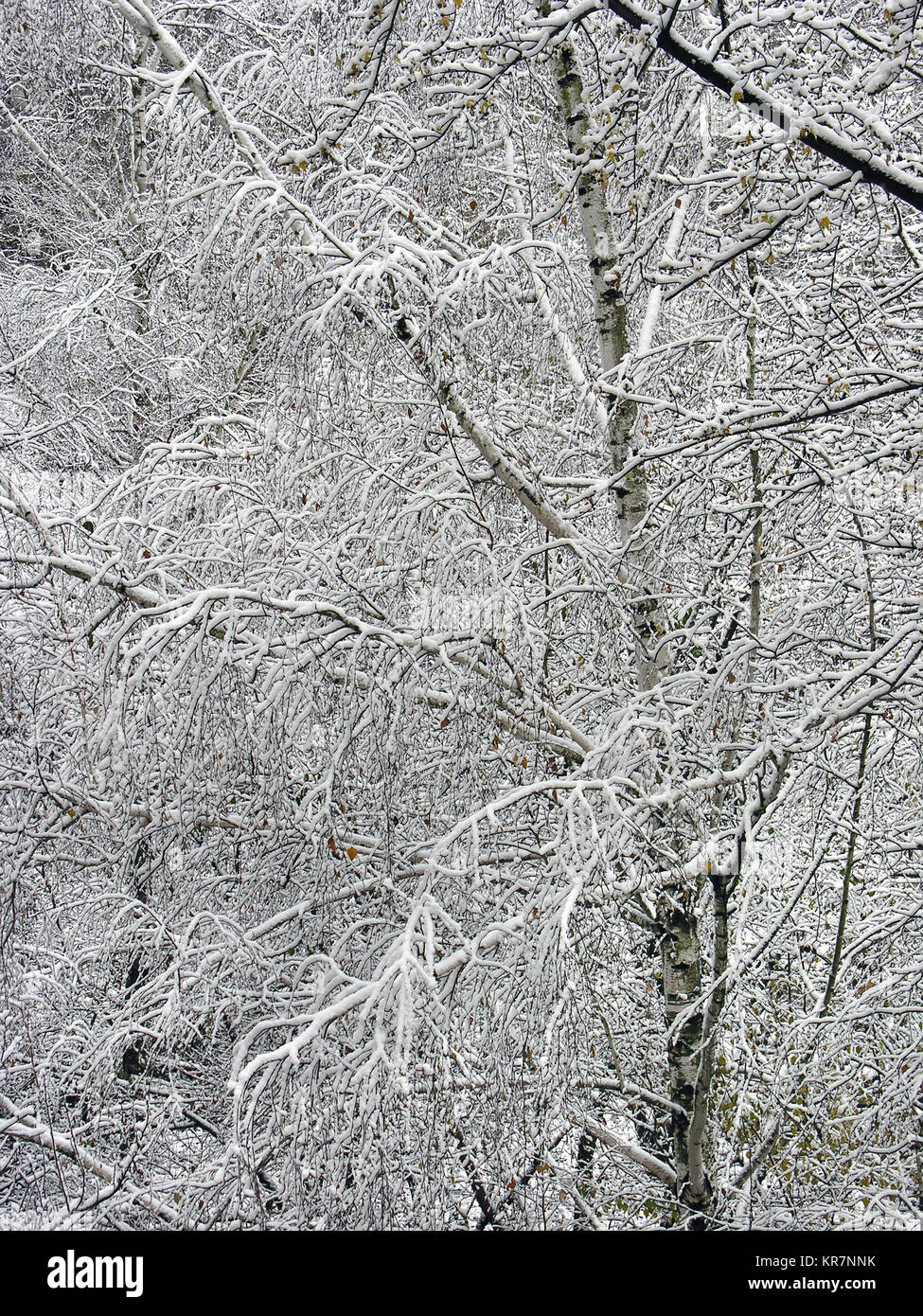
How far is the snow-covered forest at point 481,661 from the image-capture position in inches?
113

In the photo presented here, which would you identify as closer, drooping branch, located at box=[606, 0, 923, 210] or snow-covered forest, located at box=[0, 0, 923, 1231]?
drooping branch, located at box=[606, 0, 923, 210]

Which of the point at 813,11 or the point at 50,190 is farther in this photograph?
the point at 50,190

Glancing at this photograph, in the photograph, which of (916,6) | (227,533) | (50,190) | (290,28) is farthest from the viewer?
(50,190)

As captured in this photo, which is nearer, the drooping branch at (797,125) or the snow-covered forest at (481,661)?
the drooping branch at (797,125)

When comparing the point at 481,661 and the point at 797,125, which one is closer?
the point at 797,125

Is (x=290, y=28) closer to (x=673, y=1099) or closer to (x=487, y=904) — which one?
(x=487, y=904)

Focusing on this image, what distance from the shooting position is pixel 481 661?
3354 millimetres

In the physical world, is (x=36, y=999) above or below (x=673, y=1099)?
above

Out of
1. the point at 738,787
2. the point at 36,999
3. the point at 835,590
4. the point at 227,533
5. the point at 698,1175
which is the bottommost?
the point at 698,1175

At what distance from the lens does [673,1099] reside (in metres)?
4.36

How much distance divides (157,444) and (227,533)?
572 millimetres

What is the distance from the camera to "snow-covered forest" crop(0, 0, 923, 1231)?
9.41ft

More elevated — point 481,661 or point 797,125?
point 797,125

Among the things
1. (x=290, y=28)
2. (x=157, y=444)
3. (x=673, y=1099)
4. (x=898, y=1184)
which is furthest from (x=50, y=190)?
(x=898, y=1184)
